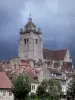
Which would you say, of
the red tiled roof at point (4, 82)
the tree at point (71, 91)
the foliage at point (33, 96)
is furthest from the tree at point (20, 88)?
the tree at point (71, 91)

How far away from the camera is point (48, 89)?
344ft

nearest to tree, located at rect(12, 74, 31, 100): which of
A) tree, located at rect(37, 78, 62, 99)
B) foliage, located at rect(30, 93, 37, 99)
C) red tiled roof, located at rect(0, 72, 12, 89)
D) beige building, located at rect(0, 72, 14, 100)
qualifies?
beige building, located at rect(0, 72, 14, 100)

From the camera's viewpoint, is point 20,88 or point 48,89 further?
point 48,89

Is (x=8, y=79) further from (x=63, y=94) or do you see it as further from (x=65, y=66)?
(x=65, y=66)

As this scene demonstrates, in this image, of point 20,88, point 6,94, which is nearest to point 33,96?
point 6,94

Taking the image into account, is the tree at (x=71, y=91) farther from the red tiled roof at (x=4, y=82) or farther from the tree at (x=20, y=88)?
the tree at (x=20, y=88)

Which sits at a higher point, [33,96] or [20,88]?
[20,88]

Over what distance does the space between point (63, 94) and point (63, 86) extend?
7.46 metres

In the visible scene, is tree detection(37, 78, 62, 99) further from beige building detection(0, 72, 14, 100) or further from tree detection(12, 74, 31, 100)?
tree detection(12, 74, 31, 100)

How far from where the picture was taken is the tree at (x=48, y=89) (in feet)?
340

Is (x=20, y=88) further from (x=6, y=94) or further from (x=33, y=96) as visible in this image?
(x=33, y=96)

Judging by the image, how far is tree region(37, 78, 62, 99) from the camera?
103688 millimetres

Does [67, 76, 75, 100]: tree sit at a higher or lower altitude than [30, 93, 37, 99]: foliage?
higher

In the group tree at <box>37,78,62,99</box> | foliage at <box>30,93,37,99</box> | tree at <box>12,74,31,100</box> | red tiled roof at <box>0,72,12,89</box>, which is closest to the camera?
tree at <box>12,74,31,100</box>
